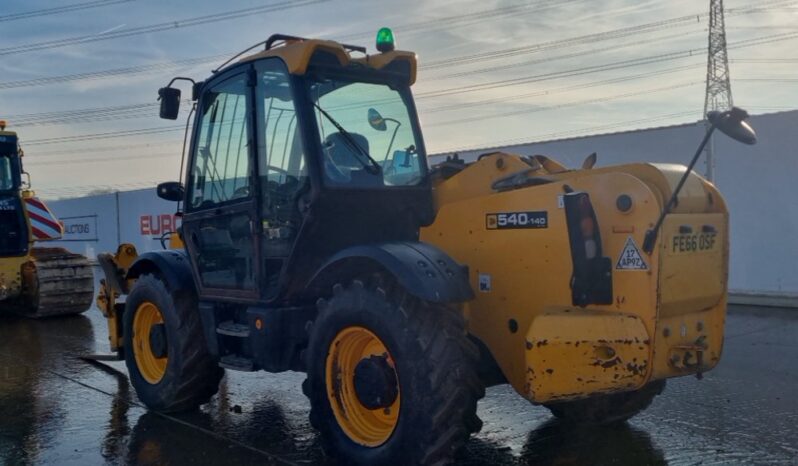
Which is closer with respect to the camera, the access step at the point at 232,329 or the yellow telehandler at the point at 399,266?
the yellow telehandler at the point at 399,266

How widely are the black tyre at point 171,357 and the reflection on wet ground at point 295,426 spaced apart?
0.15 m

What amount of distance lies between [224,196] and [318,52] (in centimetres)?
129

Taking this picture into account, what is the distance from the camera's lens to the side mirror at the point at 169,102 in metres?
6.08

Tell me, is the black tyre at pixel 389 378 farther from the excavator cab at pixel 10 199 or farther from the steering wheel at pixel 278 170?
the excavator cab at pixel 10 199

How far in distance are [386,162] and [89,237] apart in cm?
2101

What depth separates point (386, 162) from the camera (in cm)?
543

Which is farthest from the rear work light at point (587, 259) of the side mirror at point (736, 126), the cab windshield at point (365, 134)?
the cab windshield at point (365, 134)

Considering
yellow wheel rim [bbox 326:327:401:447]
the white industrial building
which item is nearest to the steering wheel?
yellow wheel rim [bbox 326:327:401:447]

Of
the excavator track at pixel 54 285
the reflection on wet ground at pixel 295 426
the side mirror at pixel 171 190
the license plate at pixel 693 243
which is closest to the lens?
the license plate at pixel 693 243

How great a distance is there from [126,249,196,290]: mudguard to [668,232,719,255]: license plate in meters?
3.54

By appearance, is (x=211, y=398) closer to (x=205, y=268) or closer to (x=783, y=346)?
(x=205, y=268)

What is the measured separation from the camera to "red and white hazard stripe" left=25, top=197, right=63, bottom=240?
38.8 feet

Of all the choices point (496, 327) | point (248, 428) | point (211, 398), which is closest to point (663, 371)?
point (496, 327)

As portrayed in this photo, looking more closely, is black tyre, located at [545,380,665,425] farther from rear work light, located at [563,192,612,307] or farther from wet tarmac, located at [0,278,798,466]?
rear work light, located at [563,192,612,307]
